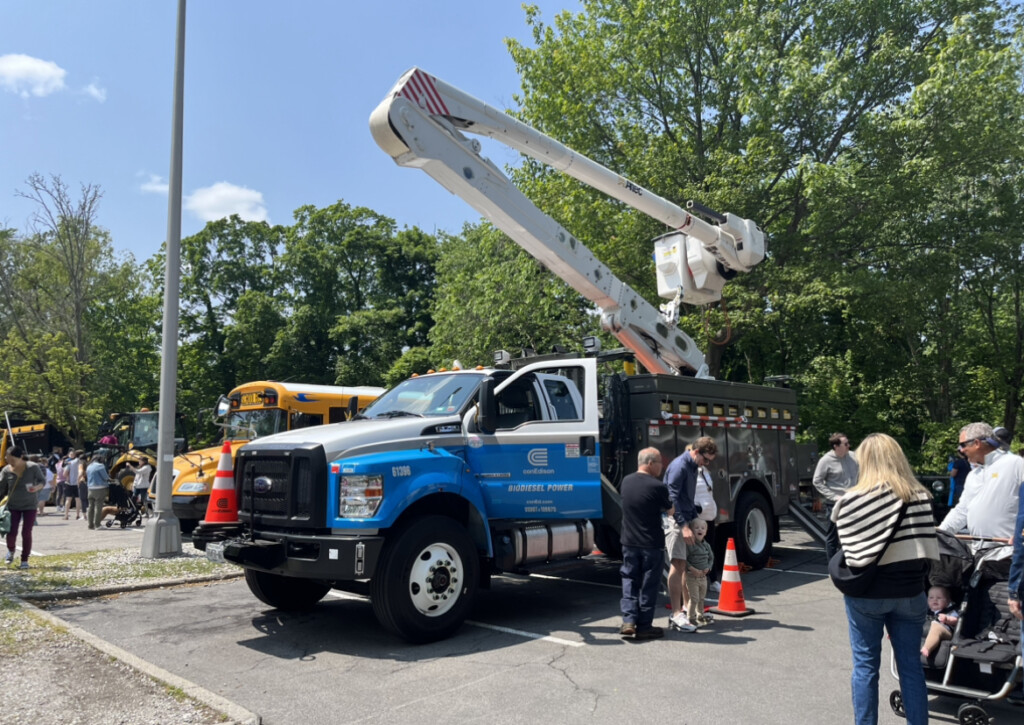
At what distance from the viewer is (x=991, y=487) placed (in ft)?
18.3

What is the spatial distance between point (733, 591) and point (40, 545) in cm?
1215

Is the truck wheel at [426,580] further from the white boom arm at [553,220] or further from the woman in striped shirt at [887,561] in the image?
the white boom arm at [553,220]

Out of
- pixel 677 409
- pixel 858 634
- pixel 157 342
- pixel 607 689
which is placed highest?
pixel 157 342

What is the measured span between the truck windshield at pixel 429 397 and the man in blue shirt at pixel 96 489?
10.8 meters

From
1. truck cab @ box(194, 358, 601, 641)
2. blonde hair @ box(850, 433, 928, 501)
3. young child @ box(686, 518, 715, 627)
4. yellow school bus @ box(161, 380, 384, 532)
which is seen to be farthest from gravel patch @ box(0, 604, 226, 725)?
yellow school bus @ box(161, 380, 384, 532)

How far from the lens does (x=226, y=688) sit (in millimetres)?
5867

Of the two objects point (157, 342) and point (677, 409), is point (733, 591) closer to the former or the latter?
point (677, 409)

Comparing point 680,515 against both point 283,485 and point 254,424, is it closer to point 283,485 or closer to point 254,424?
point 283,485

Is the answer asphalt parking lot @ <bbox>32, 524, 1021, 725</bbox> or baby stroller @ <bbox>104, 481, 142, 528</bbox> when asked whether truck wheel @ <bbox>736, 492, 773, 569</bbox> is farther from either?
baby stroller @ <bbox>104, 481, 142, 528</bbox>

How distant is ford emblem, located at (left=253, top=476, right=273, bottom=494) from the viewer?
7406 mm

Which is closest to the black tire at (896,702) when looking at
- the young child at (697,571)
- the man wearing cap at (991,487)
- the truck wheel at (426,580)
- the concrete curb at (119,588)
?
the man wearing cap at (991,487)

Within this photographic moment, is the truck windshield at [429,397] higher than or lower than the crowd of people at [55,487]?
higher

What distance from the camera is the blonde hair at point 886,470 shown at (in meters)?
4.18

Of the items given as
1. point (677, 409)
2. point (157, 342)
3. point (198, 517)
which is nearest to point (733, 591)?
point (677, 409)
